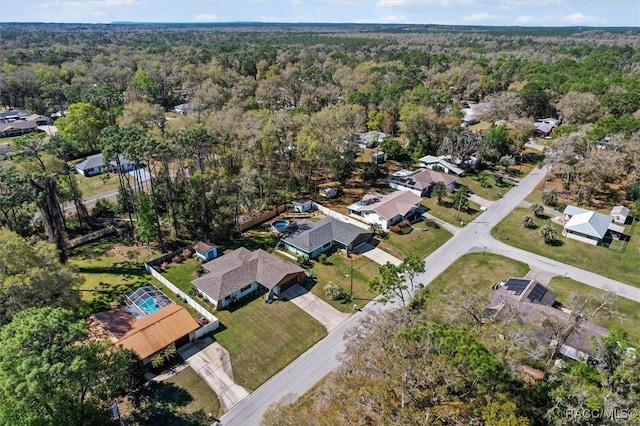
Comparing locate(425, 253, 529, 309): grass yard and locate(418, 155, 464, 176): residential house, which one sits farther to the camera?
locate(418, 155, 464, 176): residential house

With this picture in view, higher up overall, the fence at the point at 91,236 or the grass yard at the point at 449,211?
the fence at the point at 91,236

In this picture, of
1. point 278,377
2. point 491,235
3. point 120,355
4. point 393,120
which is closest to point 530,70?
point 393,120

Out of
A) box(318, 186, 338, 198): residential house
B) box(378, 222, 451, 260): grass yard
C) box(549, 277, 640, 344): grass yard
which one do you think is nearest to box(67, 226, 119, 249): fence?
box(318, 186, 338, 198): residential house

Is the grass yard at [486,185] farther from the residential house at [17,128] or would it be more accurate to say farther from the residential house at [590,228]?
the residential house at [17,128]

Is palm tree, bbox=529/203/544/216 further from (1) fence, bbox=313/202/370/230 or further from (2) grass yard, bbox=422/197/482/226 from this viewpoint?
(1) fence, bbox=313/202/370/230

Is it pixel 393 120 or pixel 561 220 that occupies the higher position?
pixel 393 120

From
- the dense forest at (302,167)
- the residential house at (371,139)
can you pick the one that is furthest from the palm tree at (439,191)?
the residential house at (371,139)

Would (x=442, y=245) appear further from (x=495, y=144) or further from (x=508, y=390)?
→ (x=495, y=144)
